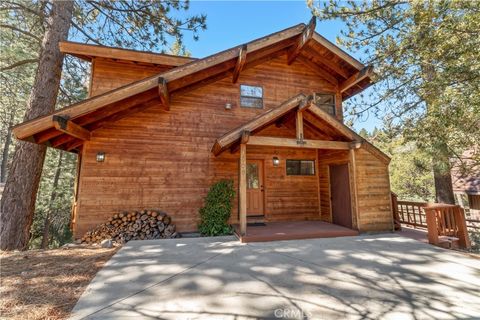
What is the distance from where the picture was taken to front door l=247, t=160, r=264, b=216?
22.9 feet

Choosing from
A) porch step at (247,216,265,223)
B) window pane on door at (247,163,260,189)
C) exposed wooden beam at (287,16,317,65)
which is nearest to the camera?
exposed wooden beam at (287,16,317,65)

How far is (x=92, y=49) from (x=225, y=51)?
3.63 metres

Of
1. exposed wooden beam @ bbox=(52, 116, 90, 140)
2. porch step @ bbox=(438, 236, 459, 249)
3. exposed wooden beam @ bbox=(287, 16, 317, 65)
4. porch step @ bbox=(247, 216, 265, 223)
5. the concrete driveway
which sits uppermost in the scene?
exposed wooden beam @ bbox=(287, 16, 317, 65)

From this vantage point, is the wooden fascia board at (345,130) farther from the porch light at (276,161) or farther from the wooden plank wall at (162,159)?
the wooden plank wall at (162,159)

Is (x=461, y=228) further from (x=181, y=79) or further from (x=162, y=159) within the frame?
(x=181, y=79)

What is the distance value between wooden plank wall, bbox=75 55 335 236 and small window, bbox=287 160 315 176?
2.72ft

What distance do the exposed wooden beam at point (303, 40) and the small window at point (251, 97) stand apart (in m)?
1.67

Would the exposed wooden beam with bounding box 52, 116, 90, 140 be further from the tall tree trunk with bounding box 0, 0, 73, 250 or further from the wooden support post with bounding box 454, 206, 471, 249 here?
the wooden support post with bounding box 454, 206, 471, 249

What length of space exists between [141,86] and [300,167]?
5.44m

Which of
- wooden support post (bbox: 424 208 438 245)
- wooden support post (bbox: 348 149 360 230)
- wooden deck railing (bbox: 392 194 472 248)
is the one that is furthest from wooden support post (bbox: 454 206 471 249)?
wooden support post (bbox: 348 149 360 230)

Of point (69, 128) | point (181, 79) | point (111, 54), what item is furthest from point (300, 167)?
point (111, 54)

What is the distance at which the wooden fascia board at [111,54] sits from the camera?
18.7 ft

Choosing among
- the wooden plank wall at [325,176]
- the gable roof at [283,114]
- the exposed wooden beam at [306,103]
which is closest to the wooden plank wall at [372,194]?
the gable roof at [283,114]

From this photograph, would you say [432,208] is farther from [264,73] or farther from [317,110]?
[264,73]
